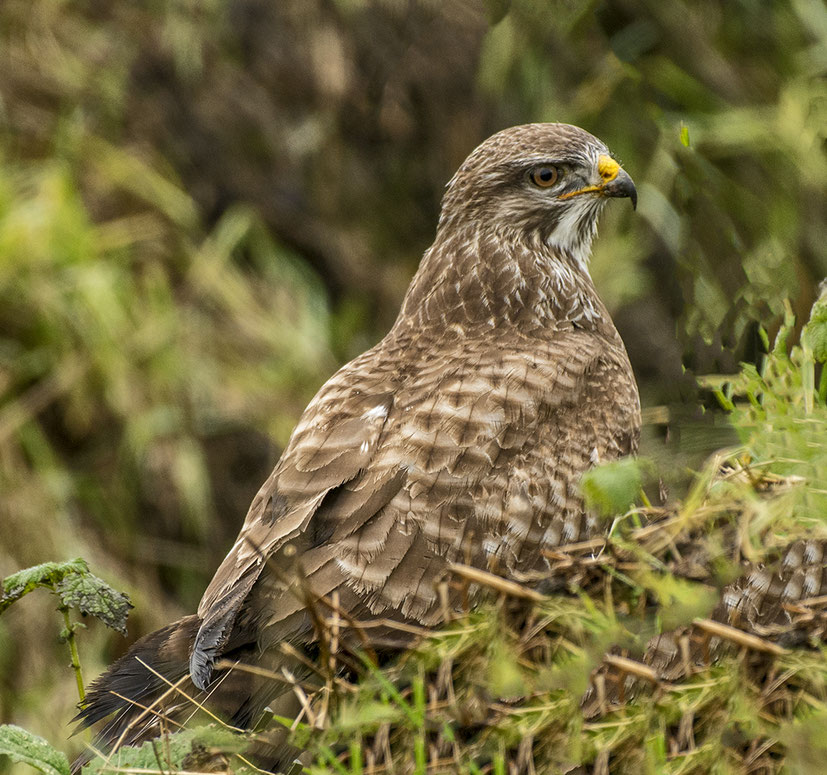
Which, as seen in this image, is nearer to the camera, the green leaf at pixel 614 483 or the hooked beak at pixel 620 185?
the green leaf at pixel 614 483

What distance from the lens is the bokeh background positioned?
5.28m

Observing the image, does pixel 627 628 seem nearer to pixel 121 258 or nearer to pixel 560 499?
pixel 560 499

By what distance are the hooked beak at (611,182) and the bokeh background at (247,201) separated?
0.78 meters

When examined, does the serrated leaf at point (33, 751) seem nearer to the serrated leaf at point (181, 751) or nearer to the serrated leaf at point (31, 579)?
the serrated leaf at point (181, 751)

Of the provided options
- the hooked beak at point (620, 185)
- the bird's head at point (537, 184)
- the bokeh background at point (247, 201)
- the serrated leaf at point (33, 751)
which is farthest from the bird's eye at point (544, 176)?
the serrated leaf at point (33, 751)

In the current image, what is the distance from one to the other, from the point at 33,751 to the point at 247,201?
481 cm

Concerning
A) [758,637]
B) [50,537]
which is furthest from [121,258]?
[758,637]

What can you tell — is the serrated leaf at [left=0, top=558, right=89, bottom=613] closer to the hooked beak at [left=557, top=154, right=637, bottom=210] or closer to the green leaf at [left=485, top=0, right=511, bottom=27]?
the hooked beak at [left=557, top=154, right=637, bottom=210]

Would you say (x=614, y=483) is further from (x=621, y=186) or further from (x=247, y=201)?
(x=247, y=201)

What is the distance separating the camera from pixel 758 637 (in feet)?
5.83

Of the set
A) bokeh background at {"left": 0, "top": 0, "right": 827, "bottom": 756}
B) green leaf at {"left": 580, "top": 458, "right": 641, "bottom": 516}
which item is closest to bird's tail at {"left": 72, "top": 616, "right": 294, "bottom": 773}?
green leaf at {"left": 580, "top": 458, "right": 641, "bottom": 516}

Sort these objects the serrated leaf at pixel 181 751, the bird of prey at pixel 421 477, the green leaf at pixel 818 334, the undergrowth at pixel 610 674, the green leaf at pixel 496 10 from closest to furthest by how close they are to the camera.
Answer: the undergrowth at pixel 610 674 → the serrated leaf at pixel 181 751 → the green leaf at pixel 818 334 → the bird of prey at pixel 421 477 → the green leaf at pixel 496 10

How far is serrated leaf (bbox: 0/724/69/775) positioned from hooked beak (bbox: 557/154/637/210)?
6.76 ft

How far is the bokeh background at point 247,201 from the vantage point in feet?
17.3
